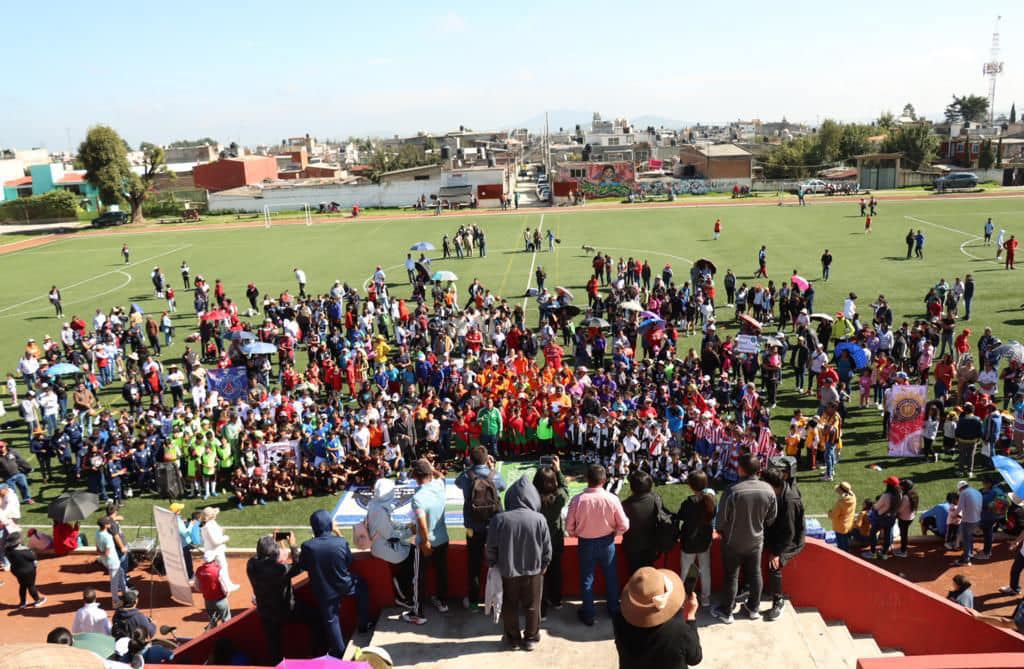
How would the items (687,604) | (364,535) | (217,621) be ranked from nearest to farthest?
(687,604) < (364,535) < (217,621)

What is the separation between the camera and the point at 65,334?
23.3 m

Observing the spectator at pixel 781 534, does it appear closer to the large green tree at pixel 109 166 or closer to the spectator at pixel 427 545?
the spectator at pixel 427 545

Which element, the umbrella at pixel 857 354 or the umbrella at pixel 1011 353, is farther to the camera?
the umbrella at pixel 857 354

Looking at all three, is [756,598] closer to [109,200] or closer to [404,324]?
[404,324]

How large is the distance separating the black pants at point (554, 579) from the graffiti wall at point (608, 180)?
68356 mm

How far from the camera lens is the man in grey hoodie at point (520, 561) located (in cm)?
654

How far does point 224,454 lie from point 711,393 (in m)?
10.5

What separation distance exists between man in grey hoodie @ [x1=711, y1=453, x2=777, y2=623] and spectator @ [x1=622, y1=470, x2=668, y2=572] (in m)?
0.58

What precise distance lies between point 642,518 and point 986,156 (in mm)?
98136

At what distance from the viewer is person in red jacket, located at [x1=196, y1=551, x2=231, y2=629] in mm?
9758

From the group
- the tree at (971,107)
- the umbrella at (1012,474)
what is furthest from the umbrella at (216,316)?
the tree at (971,107)

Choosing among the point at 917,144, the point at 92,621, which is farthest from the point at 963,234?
the point at 917,144

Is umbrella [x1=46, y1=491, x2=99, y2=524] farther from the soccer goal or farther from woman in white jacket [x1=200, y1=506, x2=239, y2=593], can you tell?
the soccer goal

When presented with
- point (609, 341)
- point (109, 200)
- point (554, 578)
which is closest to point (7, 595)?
point (554, 578)
